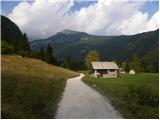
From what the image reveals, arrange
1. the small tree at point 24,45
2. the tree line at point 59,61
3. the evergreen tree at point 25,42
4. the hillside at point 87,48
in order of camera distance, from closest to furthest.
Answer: the hillside at point 87,48 → the evergreen tree at point 25,42 → the small tree at point 24,45 → the tree line at point 59,61

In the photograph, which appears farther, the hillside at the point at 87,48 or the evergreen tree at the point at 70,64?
the evergreen tree at the point at 70,64

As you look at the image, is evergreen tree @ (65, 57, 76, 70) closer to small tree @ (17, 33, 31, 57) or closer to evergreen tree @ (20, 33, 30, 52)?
small tree @ (17, 33, 31, 57)

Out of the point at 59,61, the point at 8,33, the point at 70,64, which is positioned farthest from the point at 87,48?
the point at 8,33

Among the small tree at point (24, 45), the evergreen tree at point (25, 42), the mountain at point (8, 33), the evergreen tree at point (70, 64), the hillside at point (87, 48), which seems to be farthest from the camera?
the evergreen tree at point (70, 64)

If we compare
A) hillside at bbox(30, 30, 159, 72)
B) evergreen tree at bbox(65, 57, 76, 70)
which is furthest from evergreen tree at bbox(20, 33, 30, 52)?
evergreen tree at bbox(65, 57, 76, 70)

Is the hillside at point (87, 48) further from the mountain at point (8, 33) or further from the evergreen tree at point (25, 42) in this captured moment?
the mountain at point (8, 33)

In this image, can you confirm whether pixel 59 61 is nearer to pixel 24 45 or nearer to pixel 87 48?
pixel 24 45

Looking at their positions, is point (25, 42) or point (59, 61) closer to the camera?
point (25, 42)

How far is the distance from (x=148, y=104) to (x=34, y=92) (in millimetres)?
5276

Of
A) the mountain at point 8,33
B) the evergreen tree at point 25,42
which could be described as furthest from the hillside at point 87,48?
the mountain at point 8,33

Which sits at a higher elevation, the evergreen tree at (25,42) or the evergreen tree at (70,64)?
the evergreen tree at (25,42)

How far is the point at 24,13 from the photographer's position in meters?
16.8

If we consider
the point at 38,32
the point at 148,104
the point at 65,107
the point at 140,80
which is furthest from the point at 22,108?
the point at 140,80

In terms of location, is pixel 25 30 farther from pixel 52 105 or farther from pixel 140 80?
pixel 140 80
